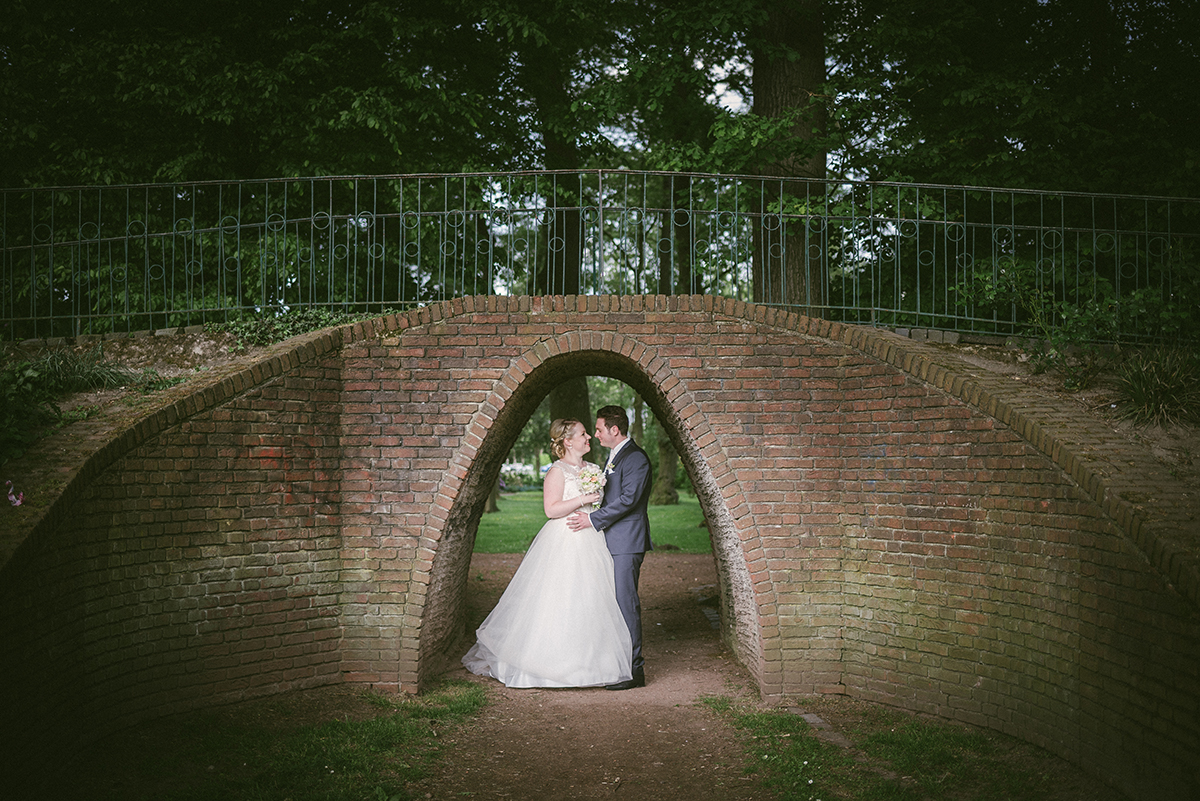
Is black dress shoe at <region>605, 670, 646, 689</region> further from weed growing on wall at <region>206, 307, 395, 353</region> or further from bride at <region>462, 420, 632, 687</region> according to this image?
weed growing on wall at <region>206, 307, 395, 353</region>

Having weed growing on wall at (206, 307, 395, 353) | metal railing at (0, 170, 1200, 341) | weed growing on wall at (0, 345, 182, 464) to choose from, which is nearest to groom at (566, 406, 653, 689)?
metal railing at (0, 170, 1200, 341)

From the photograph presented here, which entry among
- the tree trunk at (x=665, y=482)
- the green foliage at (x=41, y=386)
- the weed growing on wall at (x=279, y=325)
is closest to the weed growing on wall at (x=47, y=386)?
the green foliage at (x=41, y=386)

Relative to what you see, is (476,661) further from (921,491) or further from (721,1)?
(721,1)

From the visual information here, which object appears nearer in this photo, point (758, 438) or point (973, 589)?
point (973, 589)

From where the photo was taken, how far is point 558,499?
26.0 feet

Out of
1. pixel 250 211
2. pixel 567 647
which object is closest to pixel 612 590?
pixel 567 647

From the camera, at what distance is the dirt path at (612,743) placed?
17.3 ft

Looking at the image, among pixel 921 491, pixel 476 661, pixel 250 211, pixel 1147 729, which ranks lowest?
pixel 476 661

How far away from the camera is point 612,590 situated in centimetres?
775

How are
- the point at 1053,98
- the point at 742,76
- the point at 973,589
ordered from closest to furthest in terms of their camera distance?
the point at 973,589 < the point at 1053,98 < the point at 742,76

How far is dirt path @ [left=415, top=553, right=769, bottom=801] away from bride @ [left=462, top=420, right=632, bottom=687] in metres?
0.19

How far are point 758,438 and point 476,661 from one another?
3661mm

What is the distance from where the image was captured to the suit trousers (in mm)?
7594

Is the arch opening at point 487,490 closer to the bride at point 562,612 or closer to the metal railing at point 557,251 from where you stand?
the bride at point 562,612
